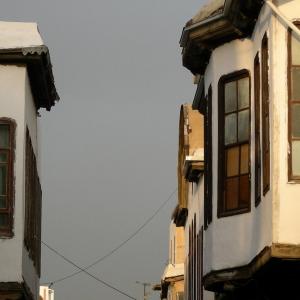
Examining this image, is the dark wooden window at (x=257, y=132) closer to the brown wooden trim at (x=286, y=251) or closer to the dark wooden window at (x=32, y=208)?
the brown wooden trim at (x=286, y=251)

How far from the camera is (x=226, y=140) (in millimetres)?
23656

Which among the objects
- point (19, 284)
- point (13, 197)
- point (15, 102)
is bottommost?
point (19, 284)

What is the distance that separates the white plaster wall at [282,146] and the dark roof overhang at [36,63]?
9296 mm

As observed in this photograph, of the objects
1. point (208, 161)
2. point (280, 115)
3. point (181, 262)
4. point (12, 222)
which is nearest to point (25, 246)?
point (12, 222)

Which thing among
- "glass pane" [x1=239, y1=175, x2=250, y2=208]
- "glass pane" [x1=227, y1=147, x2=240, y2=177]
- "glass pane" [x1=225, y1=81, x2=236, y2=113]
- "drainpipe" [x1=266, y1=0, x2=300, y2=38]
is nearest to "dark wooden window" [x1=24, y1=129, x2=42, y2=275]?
"glass pane" [x1=227, y1=147, x2=240, y2=177]

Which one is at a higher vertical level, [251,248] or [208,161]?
[208,161]

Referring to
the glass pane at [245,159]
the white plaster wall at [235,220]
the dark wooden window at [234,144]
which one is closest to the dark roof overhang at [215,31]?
the white plaster wall at [235,220]

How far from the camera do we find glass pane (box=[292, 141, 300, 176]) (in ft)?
65.0

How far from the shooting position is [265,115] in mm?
20953

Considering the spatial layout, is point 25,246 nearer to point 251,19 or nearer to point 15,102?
point 15,102

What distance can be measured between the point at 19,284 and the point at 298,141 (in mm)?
9500

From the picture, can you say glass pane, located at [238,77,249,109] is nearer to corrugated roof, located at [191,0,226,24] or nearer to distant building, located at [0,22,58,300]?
corrugated roof, located at [191,0,226,24]

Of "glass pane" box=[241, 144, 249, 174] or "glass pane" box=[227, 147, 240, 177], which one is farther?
"glass pane" box=[227, 147, 240, 177]

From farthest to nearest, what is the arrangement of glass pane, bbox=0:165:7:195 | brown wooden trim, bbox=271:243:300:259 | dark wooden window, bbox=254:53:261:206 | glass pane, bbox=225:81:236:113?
glass pane, bbox=0:165:7:195 < glass pane, bbox=225:81:236:113 < dark wooden window, bbox=254:53:261:206 < brown wooden trim, bbox=271:243:300:259
